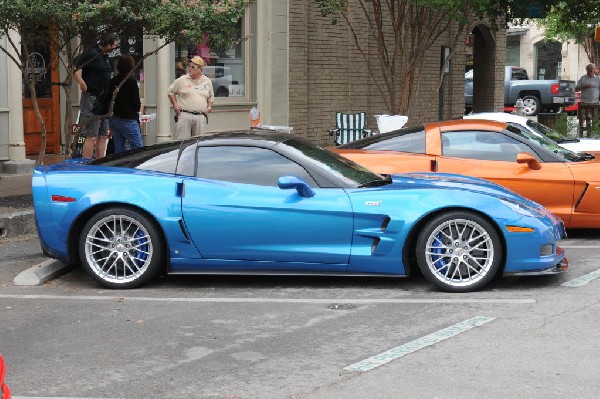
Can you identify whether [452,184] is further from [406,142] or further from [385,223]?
[406,142]

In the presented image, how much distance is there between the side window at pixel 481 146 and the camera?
1109cm

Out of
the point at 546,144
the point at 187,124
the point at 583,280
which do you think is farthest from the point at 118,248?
the point at 187,124

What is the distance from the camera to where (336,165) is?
893 centimetres

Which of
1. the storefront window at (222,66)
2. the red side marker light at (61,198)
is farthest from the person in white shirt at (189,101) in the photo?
the red side marker light at (61,198)

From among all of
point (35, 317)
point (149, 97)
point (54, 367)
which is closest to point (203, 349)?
point (54, 367)

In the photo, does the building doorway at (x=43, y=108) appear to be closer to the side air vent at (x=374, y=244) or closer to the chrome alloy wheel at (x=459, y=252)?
the side air vent at (x=374, y=244)

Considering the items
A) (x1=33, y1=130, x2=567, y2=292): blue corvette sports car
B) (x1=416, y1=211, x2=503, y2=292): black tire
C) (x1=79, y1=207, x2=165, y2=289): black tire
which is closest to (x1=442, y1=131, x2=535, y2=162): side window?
(x1=33, y1=130, x2=567, y2=292): blue corvette sports car

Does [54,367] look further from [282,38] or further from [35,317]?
[282,38]

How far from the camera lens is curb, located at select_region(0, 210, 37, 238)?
36.4 feet

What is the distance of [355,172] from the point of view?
899cm

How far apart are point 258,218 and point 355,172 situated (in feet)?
3.43

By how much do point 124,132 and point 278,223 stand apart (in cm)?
642

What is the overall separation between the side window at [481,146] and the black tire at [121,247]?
12.9 feet

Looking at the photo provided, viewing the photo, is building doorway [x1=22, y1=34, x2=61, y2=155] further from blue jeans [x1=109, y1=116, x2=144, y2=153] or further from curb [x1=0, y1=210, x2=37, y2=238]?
curb [x1=0, y1=210, x2=37, y2=238]
